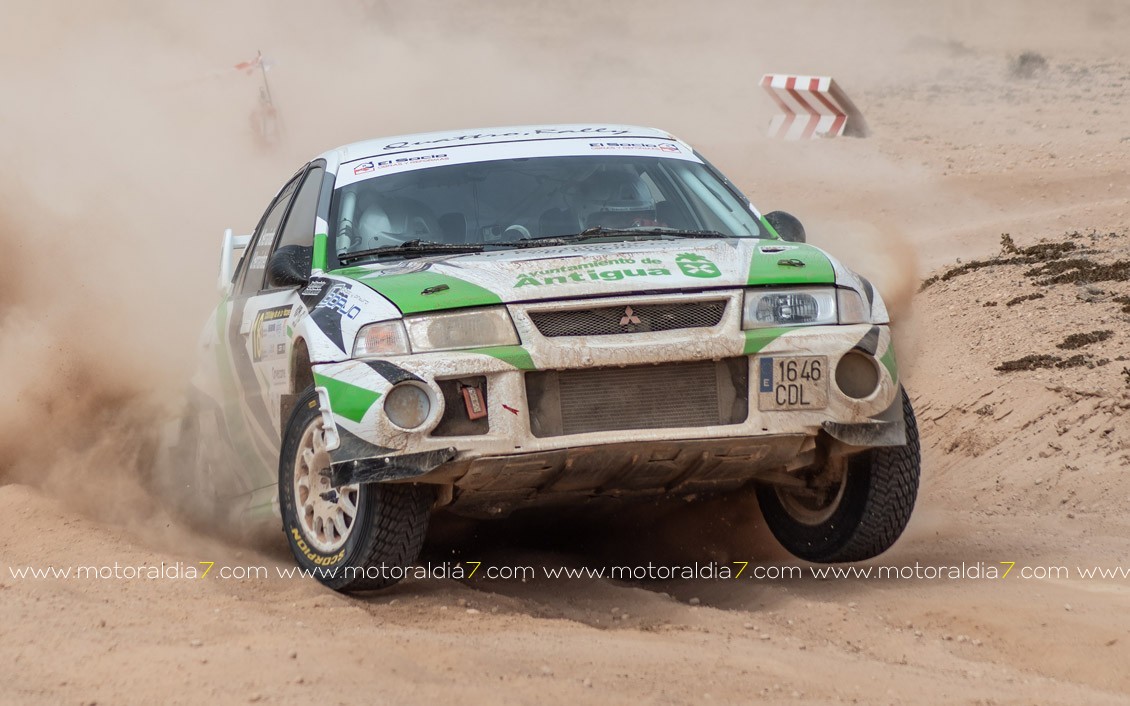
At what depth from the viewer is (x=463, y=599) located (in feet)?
17.6

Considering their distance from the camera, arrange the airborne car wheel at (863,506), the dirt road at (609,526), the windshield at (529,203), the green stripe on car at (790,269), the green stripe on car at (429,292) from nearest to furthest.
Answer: the dirt road at (609,526) < the green stripe on car at (429,292) < the green stripe on car at (790,269) < the airborne car wheel at (863,506) < the windshield at (529,203)

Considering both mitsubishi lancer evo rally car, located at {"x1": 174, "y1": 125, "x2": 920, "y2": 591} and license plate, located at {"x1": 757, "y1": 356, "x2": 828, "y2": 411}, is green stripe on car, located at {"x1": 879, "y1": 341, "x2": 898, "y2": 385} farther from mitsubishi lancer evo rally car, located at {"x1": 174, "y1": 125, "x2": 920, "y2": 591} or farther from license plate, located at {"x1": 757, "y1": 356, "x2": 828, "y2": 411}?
license plate, located at {"x1": 757, "y1": 356, "x2": 828, "y2": 411}

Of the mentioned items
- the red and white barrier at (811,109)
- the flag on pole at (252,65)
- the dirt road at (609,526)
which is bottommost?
the dirt road at (609,526)

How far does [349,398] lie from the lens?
5.04 m

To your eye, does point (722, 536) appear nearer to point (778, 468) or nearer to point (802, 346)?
point (778, 468)

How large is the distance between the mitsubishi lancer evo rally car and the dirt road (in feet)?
1.04

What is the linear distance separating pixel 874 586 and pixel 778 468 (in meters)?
0.58

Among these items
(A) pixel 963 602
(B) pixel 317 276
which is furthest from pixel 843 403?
(B) pixel 317 276

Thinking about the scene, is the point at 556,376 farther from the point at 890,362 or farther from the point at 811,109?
the point at 811,109

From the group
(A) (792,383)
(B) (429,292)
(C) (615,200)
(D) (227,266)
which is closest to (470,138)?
(C) (615,200)

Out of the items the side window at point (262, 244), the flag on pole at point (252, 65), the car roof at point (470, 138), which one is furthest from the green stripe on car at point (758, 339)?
the flag on pole at point (252, 65)

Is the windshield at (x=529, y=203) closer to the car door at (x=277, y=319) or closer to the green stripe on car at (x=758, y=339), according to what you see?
the car door at (x=277, y=319)

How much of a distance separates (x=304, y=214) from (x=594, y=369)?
2072 millimetres

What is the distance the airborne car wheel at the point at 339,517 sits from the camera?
5164 millimetres
